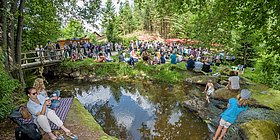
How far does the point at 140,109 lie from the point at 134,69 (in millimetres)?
7194

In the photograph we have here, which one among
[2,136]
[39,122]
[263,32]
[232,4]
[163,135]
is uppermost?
[232,4]

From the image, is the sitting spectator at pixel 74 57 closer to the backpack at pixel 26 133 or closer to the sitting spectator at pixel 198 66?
the sitting spectator at pixel 198 66

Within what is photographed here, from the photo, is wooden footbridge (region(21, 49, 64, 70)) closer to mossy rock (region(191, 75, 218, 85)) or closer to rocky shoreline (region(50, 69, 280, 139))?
rocky shoreline (region(50, 69, 280, 139))

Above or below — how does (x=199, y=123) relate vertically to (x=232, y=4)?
below

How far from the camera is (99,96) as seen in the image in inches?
491

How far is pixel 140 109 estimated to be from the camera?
1009cm

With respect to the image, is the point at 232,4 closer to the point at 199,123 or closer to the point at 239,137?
the point at 239,137

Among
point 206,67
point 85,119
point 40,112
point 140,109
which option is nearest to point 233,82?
point 140,109

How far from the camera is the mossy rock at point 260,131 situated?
18.0ft

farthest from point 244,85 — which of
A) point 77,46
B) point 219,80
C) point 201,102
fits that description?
point 77,46

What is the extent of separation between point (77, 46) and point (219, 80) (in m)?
13.0

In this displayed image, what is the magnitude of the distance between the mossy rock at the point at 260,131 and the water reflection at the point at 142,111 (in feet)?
4.65

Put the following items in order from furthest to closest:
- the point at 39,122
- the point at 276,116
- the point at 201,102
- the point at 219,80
→ the point at 219,80, the point at 201,102, the point at 276,116, the point at 39,122

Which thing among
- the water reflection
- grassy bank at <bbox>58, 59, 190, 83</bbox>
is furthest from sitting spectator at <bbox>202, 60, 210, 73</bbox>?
the water reflection
